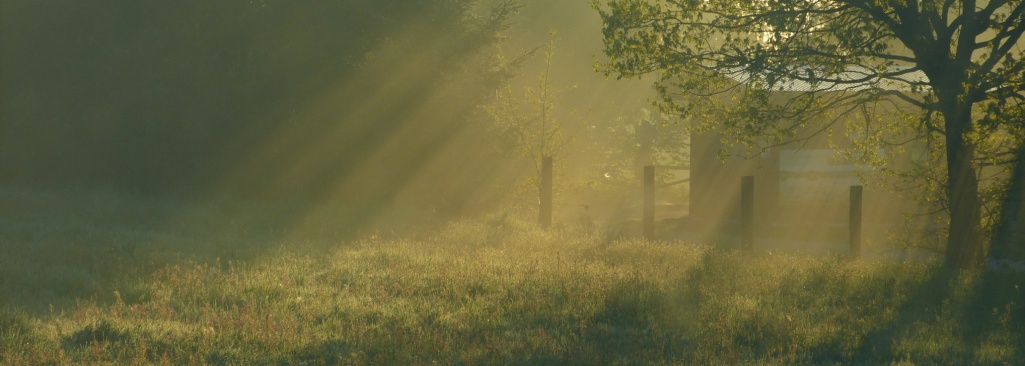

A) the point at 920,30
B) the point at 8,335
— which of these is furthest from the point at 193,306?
the point at 920,30

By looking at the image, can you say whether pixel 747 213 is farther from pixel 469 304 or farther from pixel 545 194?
pixel 469 304

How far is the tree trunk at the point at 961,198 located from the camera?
1189 centimetres

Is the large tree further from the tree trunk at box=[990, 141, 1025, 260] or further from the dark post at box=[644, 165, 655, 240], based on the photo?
the dark post at box=[644, 165, 655, 240]

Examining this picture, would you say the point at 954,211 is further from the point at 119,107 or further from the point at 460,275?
the point at 119,107

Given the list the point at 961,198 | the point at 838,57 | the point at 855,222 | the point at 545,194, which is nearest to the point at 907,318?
the point at 961,198

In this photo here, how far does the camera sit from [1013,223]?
12.4 m

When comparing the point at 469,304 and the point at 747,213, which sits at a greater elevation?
the point at 747,213

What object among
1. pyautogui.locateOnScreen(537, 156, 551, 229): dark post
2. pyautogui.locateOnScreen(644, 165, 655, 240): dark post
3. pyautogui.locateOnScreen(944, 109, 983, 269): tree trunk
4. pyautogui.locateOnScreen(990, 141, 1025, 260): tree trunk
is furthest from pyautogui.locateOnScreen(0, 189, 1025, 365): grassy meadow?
pyautogui.locateOnScreen(537, 156, 551, 229): dark post

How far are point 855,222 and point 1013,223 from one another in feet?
9.45

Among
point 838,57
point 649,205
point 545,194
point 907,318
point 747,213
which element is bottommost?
point 907,318

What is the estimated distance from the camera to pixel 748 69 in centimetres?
1184

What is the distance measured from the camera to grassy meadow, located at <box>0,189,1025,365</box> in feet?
24.0

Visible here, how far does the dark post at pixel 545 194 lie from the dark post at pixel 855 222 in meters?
7.16

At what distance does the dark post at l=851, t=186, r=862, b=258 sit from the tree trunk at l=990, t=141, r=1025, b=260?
2.58m
